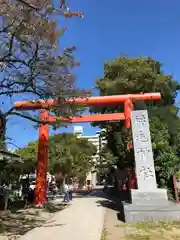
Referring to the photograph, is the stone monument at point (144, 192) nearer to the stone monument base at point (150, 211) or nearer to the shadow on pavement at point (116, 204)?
the stone monument base at point (150, 211)

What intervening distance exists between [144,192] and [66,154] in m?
17.1

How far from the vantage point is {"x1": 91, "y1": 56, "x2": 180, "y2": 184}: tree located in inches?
476

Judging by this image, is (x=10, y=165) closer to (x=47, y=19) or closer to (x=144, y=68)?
(x=47, y=19)

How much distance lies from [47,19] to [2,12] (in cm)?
109

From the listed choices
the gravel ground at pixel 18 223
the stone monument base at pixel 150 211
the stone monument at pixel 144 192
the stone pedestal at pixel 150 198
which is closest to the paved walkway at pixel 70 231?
the gravel ground at pixel 18 223

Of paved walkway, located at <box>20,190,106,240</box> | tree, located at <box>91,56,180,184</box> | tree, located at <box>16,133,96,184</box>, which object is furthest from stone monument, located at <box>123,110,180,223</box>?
tree, located at <box>16,133,96,184</box>

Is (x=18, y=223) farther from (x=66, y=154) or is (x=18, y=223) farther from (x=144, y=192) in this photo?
(x=66, y=154)

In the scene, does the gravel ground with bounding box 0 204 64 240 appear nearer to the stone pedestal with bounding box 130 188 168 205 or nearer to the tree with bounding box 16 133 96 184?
the stone pedestal with bounding box 130 188 168 205

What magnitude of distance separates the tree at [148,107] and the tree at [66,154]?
6.19 metres

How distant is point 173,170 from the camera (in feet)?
38.7

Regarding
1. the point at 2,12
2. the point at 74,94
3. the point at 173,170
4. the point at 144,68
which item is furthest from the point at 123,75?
the point at 2,12

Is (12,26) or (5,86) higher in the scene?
(12,26)

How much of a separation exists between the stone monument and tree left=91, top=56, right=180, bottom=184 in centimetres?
225

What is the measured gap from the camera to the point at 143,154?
959 centimetres
